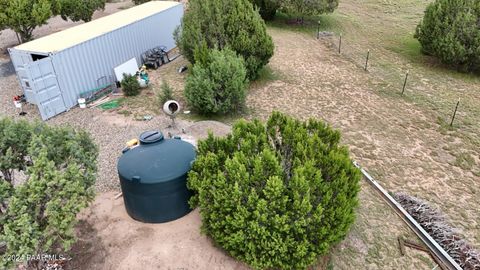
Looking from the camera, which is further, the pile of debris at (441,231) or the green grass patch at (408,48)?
the green grass patch at (408,48)

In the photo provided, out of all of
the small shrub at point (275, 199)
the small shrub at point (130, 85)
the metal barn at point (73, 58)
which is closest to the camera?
the small shrub at point (275, 199)

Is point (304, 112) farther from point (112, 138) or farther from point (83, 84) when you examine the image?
point (83, 84)

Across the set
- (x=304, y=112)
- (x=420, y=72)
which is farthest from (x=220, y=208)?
(x=420, y=72)

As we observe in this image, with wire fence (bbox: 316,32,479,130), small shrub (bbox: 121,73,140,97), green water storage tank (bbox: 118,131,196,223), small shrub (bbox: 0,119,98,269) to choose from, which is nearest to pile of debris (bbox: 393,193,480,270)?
green water storage tank (bbox: 118,131,196,223)

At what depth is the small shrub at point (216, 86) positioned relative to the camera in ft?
39.9

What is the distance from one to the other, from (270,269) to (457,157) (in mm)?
7693

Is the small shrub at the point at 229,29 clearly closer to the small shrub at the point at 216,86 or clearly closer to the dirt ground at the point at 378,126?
the dirt ground at the point at 378,126

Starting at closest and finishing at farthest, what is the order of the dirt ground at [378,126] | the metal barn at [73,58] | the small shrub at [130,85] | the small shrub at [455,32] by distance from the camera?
the dirt ground at [378,126], the metal barn at [73,58], the small shrub at [130,85], the small shrub at [455,32]

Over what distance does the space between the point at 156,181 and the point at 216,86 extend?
596 cm

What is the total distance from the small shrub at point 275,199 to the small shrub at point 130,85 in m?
7.45

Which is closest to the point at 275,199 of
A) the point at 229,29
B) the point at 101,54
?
the point at 229,29

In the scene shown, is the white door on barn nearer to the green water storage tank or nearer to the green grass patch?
the green water storage tank

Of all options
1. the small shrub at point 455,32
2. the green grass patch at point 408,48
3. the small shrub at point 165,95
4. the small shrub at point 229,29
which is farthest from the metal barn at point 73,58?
the small shrub at point 455,32

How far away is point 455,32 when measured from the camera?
16750mm
